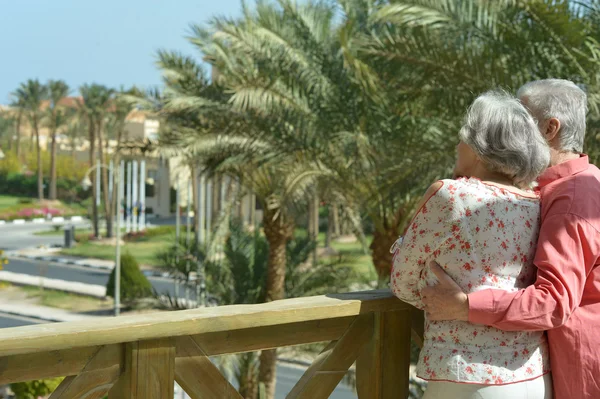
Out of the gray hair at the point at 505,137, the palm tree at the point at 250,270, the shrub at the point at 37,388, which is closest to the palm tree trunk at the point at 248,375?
the palm tree at the point at 250,270

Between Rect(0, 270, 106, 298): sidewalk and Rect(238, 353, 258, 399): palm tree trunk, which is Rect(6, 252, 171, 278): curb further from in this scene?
Rect(238, 353, 258, 399): palm tree trunk

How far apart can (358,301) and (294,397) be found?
308 mm

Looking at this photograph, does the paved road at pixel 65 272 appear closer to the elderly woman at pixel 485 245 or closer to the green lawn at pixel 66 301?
the green lawn at pixel 66 301

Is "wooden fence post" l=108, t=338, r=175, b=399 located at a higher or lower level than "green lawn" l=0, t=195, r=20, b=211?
higher

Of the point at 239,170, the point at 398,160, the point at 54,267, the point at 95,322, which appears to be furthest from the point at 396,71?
the point at 54,267

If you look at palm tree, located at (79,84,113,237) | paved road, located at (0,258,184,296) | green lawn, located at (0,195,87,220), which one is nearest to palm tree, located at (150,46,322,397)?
paved road, located at (0,258,184,296)

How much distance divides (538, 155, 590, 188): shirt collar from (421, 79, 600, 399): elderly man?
0.04m

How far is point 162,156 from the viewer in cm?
1306

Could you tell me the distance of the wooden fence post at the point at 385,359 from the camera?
2.36 m

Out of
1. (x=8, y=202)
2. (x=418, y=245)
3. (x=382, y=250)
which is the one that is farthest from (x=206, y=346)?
(x=8, y=202)

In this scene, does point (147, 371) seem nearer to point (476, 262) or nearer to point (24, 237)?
point (476, 262)

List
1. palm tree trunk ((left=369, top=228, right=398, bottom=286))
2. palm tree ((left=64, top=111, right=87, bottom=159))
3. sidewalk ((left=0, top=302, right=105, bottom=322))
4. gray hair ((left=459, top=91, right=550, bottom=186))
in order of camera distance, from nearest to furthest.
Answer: gray hair ((left=459, top=91, right=550, bottom=186)), palm tree trunk ((left=369, top=228, right=398, bottom=286)), sidewalk ((left=0, top=302, right=105, bottom=322)), palm tree ((left=64, top=111, right=87, bottom=159))

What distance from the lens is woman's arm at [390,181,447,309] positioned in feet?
6.40

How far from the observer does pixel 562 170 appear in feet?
6.98
